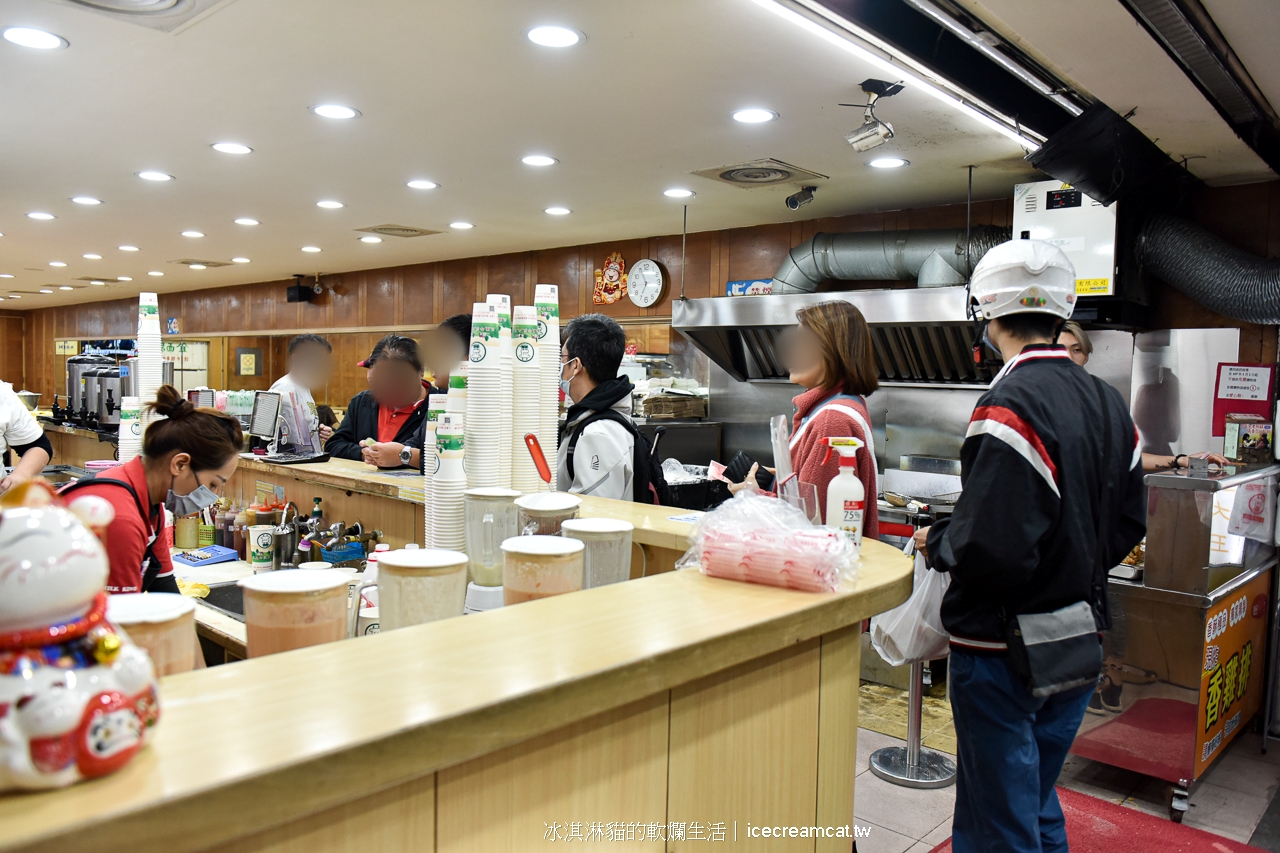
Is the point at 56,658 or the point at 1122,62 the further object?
the point at 1122,62

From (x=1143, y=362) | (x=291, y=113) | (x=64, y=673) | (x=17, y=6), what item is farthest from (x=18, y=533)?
(x=1143, y=362)

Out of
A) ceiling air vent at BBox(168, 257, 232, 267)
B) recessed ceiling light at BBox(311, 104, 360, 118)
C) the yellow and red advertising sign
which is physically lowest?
the yellow and red advertising sign

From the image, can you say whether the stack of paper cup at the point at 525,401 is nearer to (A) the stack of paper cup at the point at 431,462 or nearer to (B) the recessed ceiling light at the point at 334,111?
(A) the stack of paper cup at the point at 431,462

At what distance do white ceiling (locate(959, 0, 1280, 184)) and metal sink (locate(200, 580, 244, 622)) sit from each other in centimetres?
289

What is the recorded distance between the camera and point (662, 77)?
3.41 metres

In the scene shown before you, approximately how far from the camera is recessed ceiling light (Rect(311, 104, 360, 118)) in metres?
3.89

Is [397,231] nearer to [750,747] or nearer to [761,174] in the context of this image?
[761,174]

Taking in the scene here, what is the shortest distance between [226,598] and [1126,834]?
10.4 ft

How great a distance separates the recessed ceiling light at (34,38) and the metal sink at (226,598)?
213cm

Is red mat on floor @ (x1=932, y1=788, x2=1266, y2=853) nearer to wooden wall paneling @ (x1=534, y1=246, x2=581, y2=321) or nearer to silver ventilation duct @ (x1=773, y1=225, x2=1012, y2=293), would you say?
silver ventilation duct @ (x1=773, y1=225, x2=1012, y2=293)

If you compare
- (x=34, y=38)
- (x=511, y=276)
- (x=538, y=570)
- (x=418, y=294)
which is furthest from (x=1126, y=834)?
(x=418, y=294)

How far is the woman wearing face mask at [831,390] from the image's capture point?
2637mm

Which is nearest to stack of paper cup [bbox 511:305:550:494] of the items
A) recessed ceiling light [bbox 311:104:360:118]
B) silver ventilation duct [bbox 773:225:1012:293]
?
recessed ceiling light [bbox 311:104:360:118]

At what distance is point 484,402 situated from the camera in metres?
2.04
